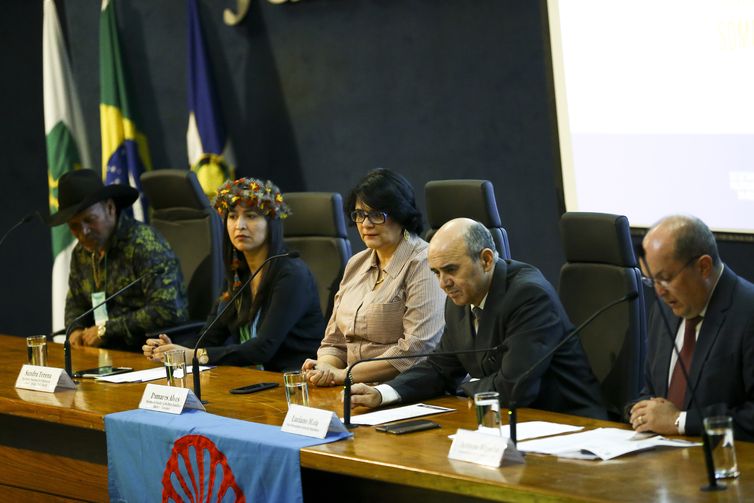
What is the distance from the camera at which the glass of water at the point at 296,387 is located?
3135 millimetres

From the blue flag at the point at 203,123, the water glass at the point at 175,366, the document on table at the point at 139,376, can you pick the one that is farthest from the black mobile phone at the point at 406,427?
the blue flag at the point at 203,123

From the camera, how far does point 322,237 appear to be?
494cm

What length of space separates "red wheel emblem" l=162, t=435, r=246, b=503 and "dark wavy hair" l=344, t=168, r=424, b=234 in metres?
1.16

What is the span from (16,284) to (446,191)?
4.69m

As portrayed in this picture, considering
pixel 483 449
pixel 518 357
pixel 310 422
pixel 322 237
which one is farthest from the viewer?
pixel 322 237

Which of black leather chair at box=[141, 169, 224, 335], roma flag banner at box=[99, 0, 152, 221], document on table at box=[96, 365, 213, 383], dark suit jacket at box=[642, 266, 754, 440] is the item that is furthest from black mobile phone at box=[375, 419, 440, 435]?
roma flag banner at box=[99, 0, 152, 221]

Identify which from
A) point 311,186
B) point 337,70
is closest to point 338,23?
point 337,70

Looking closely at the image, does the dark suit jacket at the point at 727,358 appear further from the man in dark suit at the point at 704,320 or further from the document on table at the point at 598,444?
the document on table at the point at 598,444

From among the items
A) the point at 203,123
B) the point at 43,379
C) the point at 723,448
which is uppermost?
the point at 203,123

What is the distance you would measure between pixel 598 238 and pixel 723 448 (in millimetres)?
1498

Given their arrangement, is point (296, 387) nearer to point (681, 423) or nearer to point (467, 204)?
point (681, 423)

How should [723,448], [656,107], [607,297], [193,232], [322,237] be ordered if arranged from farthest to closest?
[193,232]
[322,237]
[656,107]
[607,297]
[723,448]

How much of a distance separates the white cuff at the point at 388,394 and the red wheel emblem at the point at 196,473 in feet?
1.69

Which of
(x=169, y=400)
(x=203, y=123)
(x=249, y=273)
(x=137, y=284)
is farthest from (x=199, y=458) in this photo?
(x=203, y=123)
